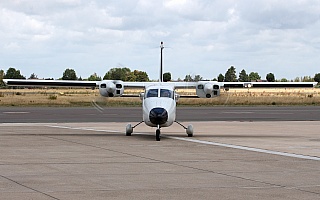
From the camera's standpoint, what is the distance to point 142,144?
941 inches

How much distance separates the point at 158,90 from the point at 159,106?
4.85 ft

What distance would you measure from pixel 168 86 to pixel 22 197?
17.2m

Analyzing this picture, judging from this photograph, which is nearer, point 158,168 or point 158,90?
point 158,168

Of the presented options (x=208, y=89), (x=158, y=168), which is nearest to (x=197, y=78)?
(x=208, y=89)

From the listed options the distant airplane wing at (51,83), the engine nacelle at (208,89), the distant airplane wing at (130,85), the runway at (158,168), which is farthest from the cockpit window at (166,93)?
the distant airplane wing at (51,83)

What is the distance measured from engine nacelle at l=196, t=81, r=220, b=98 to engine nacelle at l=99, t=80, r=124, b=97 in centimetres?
364

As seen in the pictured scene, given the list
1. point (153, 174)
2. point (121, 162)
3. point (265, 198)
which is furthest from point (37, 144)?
point (265, 198)

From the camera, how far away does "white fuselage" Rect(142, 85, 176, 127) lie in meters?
25.2

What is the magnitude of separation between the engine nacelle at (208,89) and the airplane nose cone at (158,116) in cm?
532

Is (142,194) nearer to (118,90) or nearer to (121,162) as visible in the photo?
(121,162)

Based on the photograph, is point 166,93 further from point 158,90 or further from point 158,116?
point 158,116

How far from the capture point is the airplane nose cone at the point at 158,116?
2508 centimetres

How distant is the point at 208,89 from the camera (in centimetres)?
3014

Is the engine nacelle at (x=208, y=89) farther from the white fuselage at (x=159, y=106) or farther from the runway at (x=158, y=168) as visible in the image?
the runway at (x=158, y=168)
